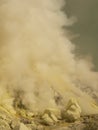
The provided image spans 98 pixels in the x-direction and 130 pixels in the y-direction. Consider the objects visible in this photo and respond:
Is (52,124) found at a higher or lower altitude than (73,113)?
lower

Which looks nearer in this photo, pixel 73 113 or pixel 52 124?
pixel 73 113

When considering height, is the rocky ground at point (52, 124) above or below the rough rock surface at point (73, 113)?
below

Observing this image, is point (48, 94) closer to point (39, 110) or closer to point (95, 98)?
point (39, 110)

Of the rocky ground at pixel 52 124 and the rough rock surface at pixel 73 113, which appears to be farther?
the rough rock surface at pixel 73 113

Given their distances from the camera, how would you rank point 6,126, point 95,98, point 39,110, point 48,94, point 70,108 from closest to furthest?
point 6,126, point 70,108, point 39,110, point 48,94, point 95,98

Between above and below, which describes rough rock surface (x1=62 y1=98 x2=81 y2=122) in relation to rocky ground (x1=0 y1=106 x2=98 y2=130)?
above

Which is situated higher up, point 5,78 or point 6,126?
point 5,78

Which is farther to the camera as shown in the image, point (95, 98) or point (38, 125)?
point (95, 98)

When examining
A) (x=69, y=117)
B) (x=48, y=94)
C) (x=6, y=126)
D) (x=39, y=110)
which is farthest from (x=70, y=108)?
(x=48, y=94)

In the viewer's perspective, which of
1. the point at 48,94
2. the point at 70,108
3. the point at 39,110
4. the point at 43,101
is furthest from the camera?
the point at 48,94

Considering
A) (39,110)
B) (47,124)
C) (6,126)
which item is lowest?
(6,126)

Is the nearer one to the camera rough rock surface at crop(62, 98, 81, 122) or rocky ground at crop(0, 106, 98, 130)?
rocky ground at crop(0, 106, 98, 130)
